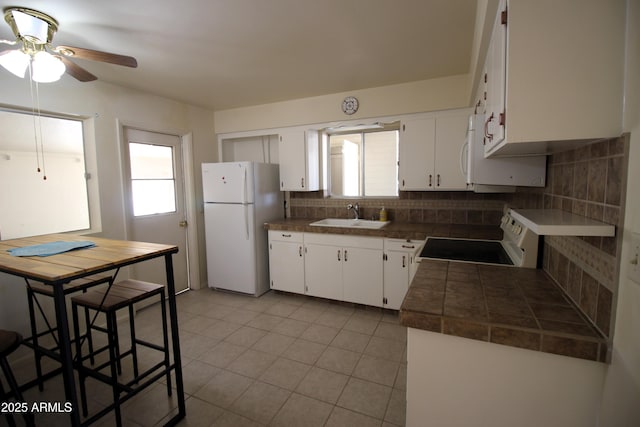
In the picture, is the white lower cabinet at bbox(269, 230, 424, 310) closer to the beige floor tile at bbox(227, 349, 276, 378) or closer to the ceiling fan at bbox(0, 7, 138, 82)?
the beige floor tile at bbox(227, 349, 276, 378)

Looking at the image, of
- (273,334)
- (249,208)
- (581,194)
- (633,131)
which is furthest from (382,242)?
(633,131)

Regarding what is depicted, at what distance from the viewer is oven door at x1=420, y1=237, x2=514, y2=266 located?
191 cm

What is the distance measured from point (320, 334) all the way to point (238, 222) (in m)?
1.63

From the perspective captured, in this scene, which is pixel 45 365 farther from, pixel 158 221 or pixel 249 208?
pixel 249 208

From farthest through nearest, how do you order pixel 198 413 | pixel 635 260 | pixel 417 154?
1. pixel 417 154
2. pixel 198 413
3. pixel 635 260

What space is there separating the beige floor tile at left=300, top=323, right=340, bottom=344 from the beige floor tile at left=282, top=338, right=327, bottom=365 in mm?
66

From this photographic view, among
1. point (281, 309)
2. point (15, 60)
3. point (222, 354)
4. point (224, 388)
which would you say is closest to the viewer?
point (15, 60)

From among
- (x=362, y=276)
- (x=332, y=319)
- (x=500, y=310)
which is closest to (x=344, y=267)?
(x=362, y=276)

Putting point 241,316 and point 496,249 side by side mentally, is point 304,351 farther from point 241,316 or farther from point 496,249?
point 496,249

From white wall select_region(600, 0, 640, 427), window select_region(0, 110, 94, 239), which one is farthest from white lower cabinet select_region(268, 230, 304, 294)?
white wall select_region(600, 0, 640, 427)

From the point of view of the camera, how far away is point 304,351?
2500mm

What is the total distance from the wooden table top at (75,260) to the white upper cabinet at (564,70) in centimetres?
184

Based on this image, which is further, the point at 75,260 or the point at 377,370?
the point at 377,370

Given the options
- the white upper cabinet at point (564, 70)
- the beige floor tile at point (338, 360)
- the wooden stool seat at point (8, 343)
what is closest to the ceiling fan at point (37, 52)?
the wooden stool seat at point (8, 343)
